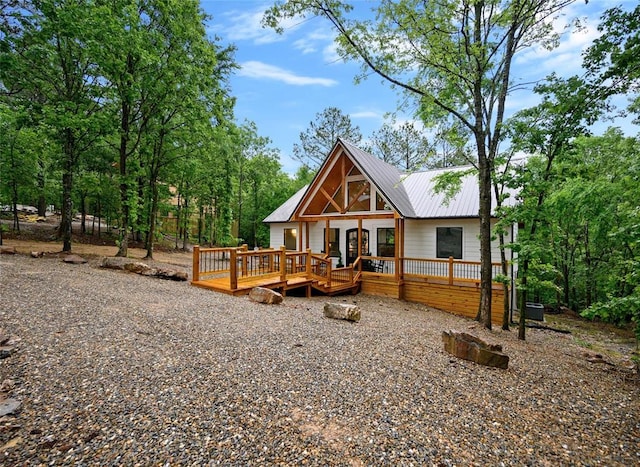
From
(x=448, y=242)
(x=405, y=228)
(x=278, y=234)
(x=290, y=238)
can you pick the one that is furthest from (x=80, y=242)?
(x=448, y=242)

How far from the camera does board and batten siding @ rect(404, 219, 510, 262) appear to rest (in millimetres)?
10906

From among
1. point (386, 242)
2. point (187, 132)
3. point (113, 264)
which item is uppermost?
point (187, 132)

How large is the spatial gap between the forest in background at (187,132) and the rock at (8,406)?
6740 mm

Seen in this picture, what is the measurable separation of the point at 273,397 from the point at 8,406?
2.30 metres

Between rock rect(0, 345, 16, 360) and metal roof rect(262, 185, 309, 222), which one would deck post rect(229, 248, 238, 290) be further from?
metal roof rect(262, 185, 309, 222)

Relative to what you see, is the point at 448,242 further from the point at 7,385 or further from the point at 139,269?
the point at 7,385

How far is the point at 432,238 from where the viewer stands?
1191cm

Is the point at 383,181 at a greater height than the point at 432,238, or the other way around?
the point at 383,181

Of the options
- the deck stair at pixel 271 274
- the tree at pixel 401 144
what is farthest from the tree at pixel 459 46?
the tree at pixel 401 144

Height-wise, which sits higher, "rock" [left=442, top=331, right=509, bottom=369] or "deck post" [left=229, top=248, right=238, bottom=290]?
"deck post" [left=229, top=248, right=238, bottom=290]

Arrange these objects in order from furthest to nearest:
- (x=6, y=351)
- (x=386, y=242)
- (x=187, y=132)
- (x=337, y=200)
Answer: (x=386, y=242)
(x=337, y=200)
(x=187, y=132)
(x=6, y=351)

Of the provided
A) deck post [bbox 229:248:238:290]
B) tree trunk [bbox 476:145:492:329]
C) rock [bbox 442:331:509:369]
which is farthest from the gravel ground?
tree trunk [bbox 476:145:492:329]

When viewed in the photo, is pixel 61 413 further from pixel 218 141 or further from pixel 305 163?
pixel 305 163

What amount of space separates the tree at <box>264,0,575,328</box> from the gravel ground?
460 centimetres
